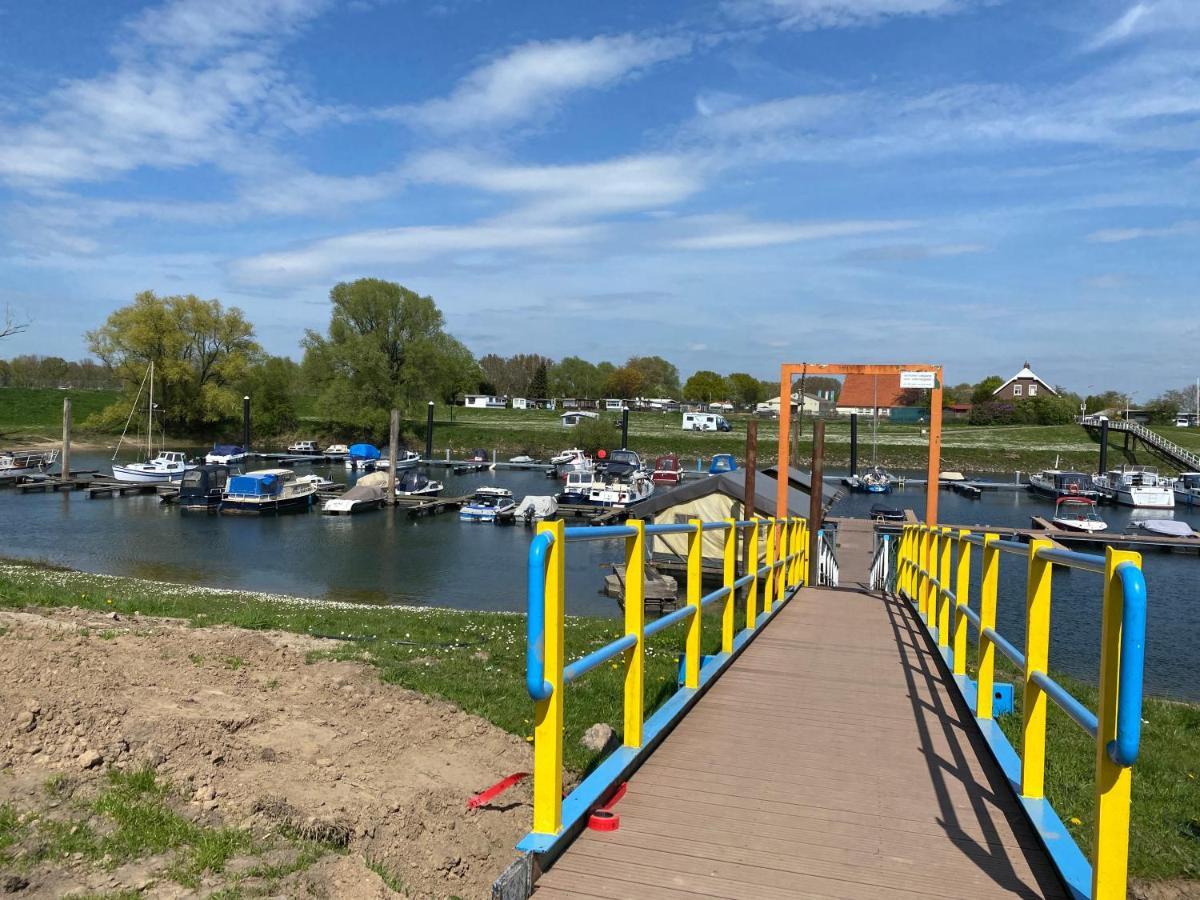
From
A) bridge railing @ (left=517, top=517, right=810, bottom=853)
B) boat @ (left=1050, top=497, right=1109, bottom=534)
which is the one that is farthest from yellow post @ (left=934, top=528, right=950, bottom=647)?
boat @ (left=1050, top=497, right=1109, bottom=534)

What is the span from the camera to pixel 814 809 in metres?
4.17

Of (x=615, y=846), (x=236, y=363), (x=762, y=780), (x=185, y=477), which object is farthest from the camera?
(x=236, y=363)

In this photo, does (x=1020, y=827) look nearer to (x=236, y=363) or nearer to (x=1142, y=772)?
(x=1142, y=772)

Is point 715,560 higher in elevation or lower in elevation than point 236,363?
lower

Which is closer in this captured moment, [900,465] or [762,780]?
[762,780]

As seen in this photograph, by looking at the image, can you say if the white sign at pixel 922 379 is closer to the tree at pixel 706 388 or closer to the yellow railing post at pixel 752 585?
the yellow railing post at pixel 752 585

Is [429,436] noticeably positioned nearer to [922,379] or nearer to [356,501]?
[356,501]

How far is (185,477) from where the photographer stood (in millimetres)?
47094

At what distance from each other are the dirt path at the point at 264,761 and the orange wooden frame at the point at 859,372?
9934mm

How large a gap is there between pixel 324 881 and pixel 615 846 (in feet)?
4.04

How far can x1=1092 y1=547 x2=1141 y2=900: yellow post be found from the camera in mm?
2924

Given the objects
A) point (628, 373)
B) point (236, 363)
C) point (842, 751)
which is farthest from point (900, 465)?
point (842, 751)

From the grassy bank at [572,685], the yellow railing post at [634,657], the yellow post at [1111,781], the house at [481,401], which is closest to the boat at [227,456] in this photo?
the house at [481,401]

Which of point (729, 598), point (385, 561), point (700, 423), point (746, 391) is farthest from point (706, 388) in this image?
point (729, 598)
